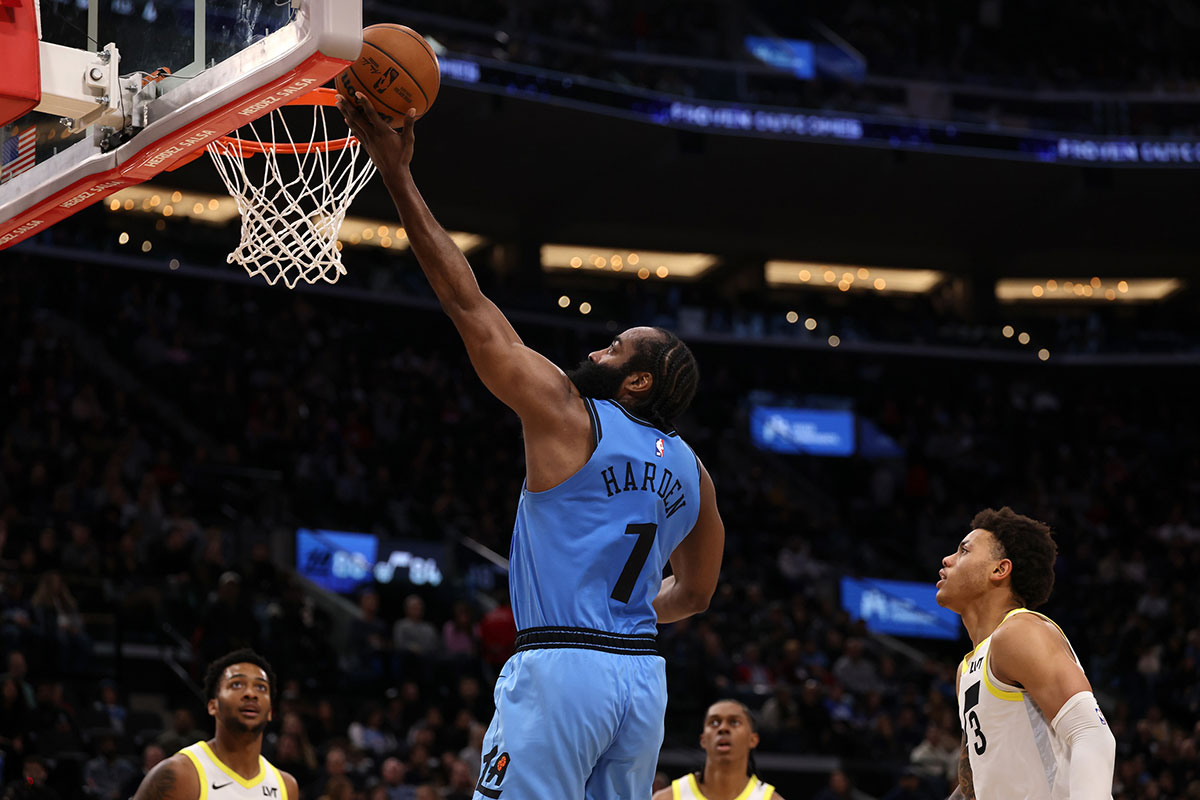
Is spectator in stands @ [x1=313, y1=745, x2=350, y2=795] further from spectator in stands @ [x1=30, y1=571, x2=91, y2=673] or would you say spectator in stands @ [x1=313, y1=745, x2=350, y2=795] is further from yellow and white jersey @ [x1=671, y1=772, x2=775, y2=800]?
yellow and white jersey @ [x1=671, y1=772, x2=775, y2=800]

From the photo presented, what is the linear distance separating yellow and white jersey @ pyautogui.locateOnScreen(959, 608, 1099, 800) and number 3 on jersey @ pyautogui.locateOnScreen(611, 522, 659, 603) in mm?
1218

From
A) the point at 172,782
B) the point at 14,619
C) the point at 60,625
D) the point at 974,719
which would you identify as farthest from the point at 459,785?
the point at 974,719

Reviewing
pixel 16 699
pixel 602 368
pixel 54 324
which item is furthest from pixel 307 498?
pixel 602 368

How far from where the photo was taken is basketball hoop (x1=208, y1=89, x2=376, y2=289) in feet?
16.2

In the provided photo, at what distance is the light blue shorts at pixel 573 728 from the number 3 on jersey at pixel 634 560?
16 centimetres

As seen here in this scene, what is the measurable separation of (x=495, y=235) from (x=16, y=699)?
1571 cm

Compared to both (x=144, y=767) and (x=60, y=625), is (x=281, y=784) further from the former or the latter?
(x=60, y=625)

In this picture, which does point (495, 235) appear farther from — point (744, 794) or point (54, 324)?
point (744, 794)

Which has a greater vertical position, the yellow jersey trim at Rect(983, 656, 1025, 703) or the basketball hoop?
the basketball hoop

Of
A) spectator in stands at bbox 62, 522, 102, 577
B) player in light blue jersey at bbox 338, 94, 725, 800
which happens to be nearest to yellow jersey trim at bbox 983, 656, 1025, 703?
player in light blue jersey at bbox 338, 94, 725, 800

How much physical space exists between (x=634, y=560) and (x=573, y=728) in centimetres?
46

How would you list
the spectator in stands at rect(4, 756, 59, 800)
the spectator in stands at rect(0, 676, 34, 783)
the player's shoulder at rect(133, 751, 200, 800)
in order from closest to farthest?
the player's shoulder at rect(133, 751, 200, 800) → the spectator in stands at rect(4, 756, 59, 800) → the spectator in stands at rect(0, 676, 34, 783)

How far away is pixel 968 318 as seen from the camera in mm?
25891

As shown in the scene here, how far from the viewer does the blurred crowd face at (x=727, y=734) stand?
6.48m
